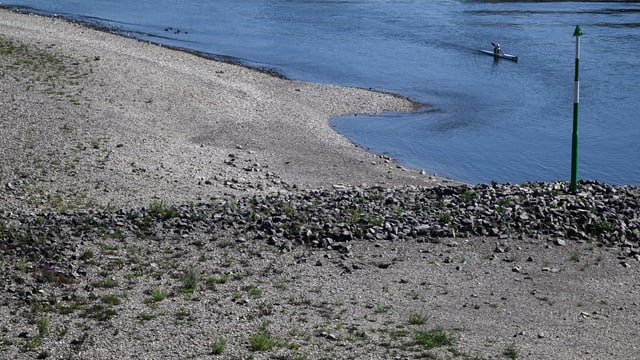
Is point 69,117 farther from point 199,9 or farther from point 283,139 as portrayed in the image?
point 199,9

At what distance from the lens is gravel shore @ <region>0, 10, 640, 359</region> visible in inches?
481

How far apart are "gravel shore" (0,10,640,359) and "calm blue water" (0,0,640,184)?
5600 millimetres

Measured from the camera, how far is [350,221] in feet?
55.7

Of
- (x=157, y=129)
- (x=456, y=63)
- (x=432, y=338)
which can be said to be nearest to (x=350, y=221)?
(x=432, y=338)

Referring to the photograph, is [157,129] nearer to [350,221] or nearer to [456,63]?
[350,221]

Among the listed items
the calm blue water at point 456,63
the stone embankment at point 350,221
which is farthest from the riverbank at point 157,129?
the stone embankment at point 350,221

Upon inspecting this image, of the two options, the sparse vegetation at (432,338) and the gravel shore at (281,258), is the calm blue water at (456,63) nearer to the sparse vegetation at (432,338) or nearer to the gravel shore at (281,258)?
the gravel shore at (281,258)

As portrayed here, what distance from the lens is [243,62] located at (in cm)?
4628

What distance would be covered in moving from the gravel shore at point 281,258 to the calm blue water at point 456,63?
18.4 feet

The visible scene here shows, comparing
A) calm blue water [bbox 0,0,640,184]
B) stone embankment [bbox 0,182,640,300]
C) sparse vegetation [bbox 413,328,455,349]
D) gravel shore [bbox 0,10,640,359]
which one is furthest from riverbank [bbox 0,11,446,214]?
sparse vegetation [bbox 413,328,455,349]

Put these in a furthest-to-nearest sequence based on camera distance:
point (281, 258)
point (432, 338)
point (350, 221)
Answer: point (350, 221), point (281, 258), point (432, 338)

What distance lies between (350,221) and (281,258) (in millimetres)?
2000

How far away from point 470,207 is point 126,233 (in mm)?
6766

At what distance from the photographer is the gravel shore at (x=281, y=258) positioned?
40.1 feet
